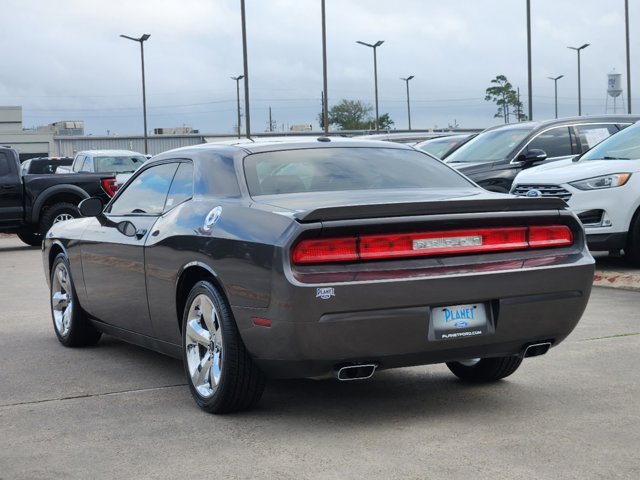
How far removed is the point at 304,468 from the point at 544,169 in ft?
29.9

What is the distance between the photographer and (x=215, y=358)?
5.89m

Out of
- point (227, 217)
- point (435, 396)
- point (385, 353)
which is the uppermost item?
point (227, 217)

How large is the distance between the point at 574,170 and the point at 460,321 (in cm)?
760

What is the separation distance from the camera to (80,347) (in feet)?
27.6

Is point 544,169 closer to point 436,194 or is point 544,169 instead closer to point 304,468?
point 436,194

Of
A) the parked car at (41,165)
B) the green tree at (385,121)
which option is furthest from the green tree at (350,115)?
the parked car at (41,165)

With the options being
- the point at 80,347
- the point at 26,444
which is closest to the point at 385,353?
the point at 26,444

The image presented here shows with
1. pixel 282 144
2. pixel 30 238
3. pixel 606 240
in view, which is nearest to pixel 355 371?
pixel 282 144

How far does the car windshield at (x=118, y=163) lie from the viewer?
26000 mm

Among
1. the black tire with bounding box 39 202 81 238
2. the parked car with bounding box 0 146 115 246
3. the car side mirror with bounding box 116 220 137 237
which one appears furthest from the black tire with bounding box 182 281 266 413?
the black tire with bounding box 39 202 81 238

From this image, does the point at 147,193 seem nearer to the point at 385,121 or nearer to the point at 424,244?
the point at 424,244

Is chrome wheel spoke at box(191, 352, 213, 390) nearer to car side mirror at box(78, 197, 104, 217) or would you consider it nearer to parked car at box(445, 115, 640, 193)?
car side mirror at box(78, 197, 104, 217)

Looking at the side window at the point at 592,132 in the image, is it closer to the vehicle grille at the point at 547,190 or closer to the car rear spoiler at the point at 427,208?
the vehicle grille at the point at 547,190

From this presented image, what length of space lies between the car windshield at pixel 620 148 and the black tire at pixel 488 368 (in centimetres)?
680
